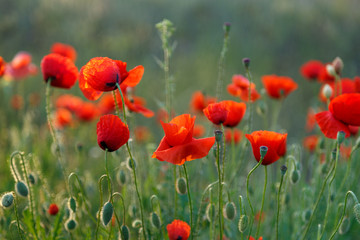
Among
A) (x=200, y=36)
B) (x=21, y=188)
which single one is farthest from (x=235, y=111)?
(x=200, y=36)

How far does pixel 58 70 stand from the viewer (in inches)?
65.5

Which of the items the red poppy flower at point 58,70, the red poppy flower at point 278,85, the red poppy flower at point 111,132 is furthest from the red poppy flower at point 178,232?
the red poppy flower at point 278,85

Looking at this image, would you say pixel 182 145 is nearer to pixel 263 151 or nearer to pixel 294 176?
pixel 263 151

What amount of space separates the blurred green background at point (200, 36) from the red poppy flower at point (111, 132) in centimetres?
358

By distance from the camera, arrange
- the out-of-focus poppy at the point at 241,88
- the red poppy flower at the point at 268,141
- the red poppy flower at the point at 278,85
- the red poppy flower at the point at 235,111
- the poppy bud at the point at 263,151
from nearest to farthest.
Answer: the poppy bud at the point at 263,151 → the red poppy flower at the point at 268,141 → the red poppy flower at the point at 235,111 → the out-of-focus poppy at the point at 241,88 → the red poppy flower at the point at 278,85

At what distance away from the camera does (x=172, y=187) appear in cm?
196

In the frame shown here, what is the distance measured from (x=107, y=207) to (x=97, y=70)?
422 millimetres

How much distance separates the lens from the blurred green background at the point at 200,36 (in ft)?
17.9

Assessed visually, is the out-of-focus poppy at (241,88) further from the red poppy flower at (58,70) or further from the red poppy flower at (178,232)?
the red poppy flower at (178,232)

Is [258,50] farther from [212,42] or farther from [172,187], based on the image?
[172,187]

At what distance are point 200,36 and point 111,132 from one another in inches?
235

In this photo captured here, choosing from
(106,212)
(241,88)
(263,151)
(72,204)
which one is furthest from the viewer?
(241,88)

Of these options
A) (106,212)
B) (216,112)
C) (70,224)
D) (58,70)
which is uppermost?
(58,70)

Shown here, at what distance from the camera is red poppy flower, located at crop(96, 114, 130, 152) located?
1.18 meters
